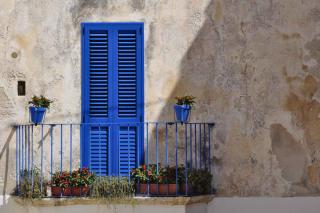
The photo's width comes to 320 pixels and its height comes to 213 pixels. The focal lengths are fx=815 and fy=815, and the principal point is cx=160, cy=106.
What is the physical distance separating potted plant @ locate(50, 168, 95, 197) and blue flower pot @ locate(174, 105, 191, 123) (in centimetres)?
158

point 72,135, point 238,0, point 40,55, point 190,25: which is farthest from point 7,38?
point 238,0

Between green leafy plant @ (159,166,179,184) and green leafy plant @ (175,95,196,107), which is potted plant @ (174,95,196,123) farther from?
green leafy plant @ (159,166,179,184)

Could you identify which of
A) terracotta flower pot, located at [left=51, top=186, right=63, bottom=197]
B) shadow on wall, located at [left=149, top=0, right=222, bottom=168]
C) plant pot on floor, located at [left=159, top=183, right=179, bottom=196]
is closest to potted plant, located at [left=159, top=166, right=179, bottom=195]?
plant pot on floor, located at [left=159, top=183, right=179, bottom=196]

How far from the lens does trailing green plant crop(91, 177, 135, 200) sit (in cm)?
1213

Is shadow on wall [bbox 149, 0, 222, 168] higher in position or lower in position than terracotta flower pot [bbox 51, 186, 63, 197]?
higher

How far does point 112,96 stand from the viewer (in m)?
12.9

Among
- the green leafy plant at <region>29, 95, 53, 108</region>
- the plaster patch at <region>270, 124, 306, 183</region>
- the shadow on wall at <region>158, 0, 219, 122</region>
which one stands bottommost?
the plaster patch at <region>270, 124, 306, 183</region>

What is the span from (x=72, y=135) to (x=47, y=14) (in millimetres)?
1980

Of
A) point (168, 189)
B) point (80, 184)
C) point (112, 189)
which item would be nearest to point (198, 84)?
point (168, 189)

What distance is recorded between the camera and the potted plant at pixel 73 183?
1219 cm

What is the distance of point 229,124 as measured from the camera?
12.9 metres

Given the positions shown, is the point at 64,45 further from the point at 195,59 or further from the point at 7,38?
the point at 195,59

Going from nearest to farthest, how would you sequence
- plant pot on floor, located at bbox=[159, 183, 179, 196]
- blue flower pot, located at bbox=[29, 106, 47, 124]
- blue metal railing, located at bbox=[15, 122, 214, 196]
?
plant pot on floor, located at bbox=[159, 183, 179, 196], blue flower pot, located at bbox=[29, 106, 47, 124], blue metal railing, located at bbox=[15, 122, 214, 196]

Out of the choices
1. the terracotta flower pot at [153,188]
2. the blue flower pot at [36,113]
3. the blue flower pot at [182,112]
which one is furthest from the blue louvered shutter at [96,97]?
→ the blue flower pot at [182,112]
